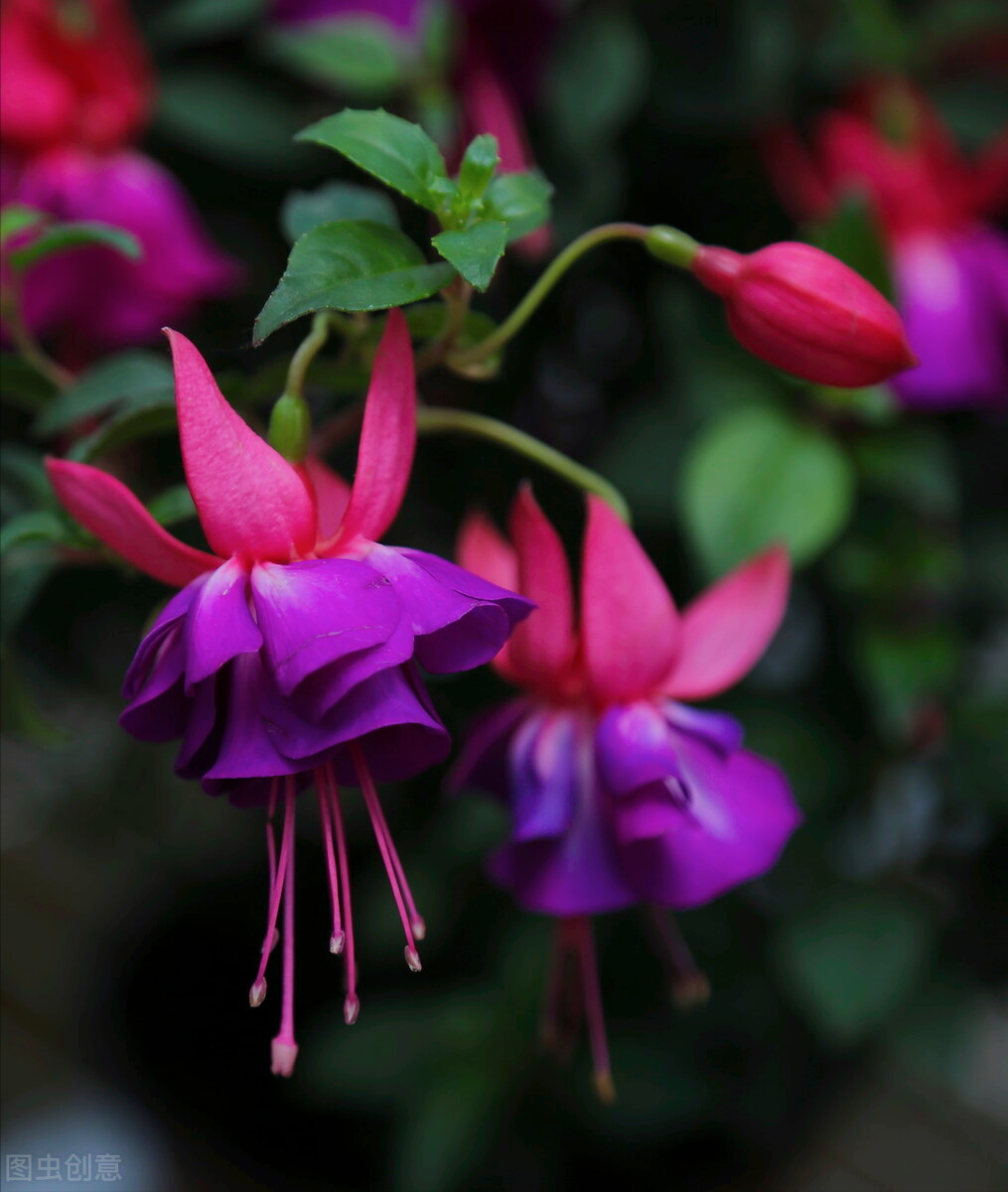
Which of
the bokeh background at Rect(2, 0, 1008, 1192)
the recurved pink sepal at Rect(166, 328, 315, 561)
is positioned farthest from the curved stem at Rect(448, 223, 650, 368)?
the bokeh background at Rect(2, 0, 1008, 1192)

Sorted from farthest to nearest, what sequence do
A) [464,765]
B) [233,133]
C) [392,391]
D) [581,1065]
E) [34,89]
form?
[581,1065] < [233,133] < [34,89] < [464,765] < [392,391]

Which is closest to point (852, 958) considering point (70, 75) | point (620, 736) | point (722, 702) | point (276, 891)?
point (722, 702)

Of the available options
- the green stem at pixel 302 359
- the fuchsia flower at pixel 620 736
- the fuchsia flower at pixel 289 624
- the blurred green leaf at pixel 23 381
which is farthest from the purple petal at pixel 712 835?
the blurred green leaf at pixel 23 381

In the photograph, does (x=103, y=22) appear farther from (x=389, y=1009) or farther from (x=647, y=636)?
(x=389, y=1009)

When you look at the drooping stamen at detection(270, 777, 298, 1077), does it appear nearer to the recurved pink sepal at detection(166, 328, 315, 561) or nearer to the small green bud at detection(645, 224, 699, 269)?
the recurved pink sepal at detection(166, 328, 315, 561)

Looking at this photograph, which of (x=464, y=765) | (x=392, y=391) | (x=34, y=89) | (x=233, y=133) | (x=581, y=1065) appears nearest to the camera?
(x=392, y=391)

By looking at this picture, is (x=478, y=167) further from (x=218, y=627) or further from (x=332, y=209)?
(x=218, y=627)

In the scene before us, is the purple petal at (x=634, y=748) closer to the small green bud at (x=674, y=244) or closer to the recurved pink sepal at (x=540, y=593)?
the recurved pink sepal at (x=540, y=593)

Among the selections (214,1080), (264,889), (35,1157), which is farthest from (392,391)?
(214,1080)
